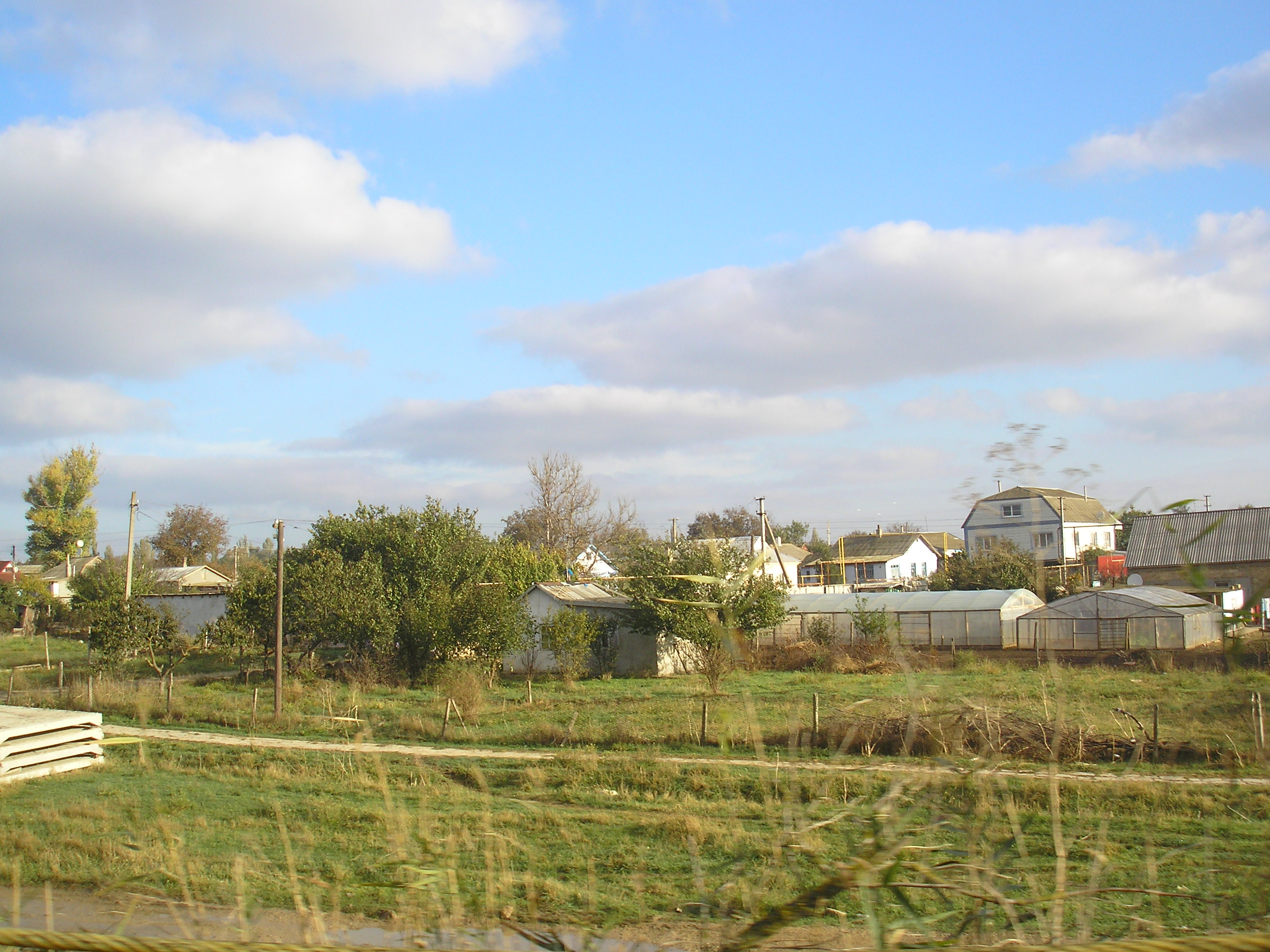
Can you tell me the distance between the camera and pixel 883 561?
234ft

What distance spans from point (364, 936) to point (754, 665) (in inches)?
964

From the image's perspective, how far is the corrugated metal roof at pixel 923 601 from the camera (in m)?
33.1

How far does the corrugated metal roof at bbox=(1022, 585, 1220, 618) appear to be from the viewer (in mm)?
29562

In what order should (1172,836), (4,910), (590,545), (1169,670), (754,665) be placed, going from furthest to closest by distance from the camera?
1. (590,545)
2. (754,665)
3. (1169,670)
4. (1172,836)
5. (4,910)

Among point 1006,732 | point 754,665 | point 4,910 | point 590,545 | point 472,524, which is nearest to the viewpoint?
point 4,910

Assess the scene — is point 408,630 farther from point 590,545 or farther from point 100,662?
point 590,545

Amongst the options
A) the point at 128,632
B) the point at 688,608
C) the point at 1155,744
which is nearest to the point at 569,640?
the point at 688,608

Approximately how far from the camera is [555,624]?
30.4 m

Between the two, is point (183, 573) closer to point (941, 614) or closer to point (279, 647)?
point (279, 647)

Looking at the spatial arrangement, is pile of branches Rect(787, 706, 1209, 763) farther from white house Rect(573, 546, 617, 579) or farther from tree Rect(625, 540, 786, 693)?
white house Rect(573, 546, 617, 579)

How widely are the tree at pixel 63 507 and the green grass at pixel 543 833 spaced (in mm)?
51444

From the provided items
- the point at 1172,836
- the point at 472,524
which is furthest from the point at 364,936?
the point at 472,524

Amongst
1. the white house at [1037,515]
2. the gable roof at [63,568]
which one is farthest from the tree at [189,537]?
the white house at [1037,515]

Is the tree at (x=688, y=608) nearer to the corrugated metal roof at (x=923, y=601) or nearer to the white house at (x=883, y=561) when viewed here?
the corrugated metal roof at (x=923, y=601)
